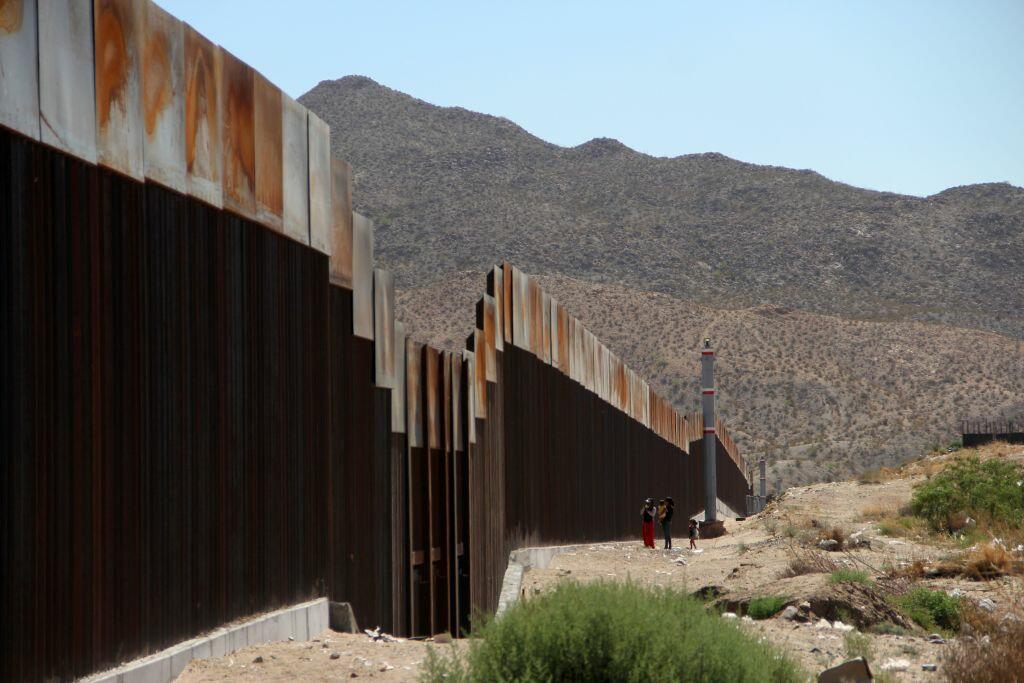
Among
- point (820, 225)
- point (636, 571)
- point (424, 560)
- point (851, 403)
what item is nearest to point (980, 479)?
point (636, 571)

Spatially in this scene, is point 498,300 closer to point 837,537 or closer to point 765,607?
point 765,607

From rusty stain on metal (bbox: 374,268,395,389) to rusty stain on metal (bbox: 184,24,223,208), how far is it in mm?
3710

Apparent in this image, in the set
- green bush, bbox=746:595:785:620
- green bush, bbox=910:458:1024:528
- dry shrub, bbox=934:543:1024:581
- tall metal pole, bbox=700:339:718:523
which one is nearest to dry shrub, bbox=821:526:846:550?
green bush, bbox=910:458:1024:528

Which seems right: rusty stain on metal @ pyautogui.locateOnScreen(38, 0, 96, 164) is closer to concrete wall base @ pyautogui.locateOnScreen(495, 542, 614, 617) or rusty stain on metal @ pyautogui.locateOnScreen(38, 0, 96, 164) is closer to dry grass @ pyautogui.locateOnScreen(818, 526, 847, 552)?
concrete wall base @ pyautogui.locateOnScreen(495, 542, 614, 617)

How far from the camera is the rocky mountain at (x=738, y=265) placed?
8144 centimetres

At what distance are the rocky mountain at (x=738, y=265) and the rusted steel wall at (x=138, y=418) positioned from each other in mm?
63273

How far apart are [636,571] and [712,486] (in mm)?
21030

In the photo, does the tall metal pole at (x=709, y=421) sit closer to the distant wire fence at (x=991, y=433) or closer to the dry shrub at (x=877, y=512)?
the dry shrub at (x=877, y=512)

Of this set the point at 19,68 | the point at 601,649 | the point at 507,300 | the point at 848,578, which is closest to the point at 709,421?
the point at 507,300

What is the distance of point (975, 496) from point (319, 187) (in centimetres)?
1895

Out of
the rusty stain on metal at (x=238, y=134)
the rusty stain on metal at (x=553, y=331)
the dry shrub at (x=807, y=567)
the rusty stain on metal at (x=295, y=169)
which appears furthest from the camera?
the rusty stain on metal at (x=553, y=331)

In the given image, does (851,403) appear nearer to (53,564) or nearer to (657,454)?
(657,454)

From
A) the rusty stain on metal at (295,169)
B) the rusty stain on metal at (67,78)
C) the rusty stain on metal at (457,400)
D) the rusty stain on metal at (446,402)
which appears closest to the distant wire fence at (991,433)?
the rusty stain on metal at (457,400)

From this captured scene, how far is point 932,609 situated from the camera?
562 inches
